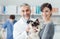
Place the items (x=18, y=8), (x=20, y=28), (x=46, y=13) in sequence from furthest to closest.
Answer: (x=18, y=8), (x=20, y=28), (x=46, y=13)

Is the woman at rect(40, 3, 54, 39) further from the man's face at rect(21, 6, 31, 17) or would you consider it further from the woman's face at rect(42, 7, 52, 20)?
the man's face at rect(21, 6, 31, 17)

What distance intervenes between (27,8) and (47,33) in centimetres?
50

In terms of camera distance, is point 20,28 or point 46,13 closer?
point 46,13

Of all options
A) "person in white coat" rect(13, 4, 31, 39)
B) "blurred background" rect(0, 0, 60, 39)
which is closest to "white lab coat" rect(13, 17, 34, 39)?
"person in white coat" rect(13, 4, 31, 39)

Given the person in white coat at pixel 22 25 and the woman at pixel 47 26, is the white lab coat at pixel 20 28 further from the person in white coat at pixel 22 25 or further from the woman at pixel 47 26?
the woman at pixel 47 26

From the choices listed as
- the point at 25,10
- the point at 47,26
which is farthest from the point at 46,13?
the point at 25,10

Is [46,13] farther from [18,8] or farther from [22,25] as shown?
[18,8]

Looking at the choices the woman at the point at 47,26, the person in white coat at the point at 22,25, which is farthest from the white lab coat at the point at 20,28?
the woman at the point at 47,26

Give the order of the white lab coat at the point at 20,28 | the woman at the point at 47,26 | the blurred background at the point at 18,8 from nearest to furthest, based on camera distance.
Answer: the woman at the point at 47,26 < the white lab coat at the point at 20,28 < the blurred background at the point at 18,8

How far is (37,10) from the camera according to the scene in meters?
4.31

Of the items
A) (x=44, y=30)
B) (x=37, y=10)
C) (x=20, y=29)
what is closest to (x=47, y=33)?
(x=44, y=30)

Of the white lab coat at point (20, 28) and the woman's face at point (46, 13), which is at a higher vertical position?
the woman's face at point (46, 13)

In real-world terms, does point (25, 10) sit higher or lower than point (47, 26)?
higher

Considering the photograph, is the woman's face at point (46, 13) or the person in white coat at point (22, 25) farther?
the person in white coat at point (22, 25)
